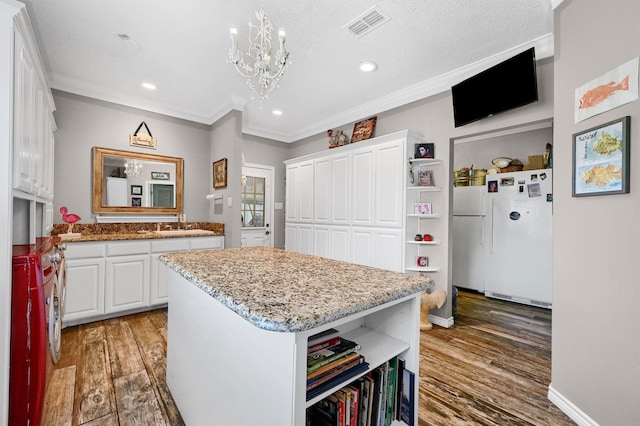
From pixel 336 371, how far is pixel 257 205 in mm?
4258

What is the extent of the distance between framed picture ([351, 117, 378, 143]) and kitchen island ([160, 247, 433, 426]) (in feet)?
8.38

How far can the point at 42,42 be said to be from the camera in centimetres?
242

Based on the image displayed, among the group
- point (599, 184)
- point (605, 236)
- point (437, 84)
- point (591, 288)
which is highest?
point (437, 84)

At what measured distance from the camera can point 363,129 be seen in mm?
3822

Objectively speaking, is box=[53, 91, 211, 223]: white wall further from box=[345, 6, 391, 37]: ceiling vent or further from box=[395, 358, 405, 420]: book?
box=[395, 358, 405, 420]: book

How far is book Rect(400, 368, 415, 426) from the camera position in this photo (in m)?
1.14

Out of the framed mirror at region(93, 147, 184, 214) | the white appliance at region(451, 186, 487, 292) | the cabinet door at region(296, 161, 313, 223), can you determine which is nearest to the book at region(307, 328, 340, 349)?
the cabinet door at region(296, 161, 313, 223)

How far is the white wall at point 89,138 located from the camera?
3182 millimetres

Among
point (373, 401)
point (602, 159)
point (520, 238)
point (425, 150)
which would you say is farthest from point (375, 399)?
point (520, 238)

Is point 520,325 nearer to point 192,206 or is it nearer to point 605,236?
point 605,236

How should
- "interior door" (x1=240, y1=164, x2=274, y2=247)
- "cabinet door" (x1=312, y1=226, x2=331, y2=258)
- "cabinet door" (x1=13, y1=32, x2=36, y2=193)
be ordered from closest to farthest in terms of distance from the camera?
"cabinet door" (x1=13, y1=32, x2=36, y2=193) < "cabinet door" (x1=312, y1=226, x2=331, y2=258) < "interior door" (x1=240, y1=164, x2=274, y2=247)

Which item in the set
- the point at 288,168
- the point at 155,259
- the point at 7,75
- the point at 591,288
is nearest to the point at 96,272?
the point at 155,259

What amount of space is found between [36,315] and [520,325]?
4.17 meters

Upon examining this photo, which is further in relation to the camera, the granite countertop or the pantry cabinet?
the pantry cabinet
